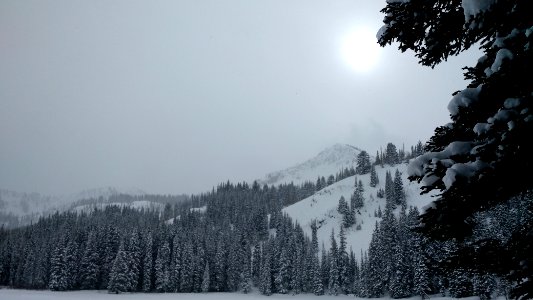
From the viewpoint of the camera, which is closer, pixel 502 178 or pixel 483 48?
pixel 502 178

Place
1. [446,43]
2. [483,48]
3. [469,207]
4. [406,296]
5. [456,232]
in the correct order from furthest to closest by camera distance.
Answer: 1. [406,296]
2. [446,43]
3. [483,48]
4. [456,232]
5. [469,207]

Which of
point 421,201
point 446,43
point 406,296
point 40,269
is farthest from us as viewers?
point 421,201

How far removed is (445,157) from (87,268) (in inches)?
4186

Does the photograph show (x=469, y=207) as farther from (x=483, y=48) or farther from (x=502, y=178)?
(x=483, y=48)

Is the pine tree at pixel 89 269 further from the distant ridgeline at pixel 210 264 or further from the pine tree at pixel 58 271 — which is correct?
the pine tree at pixel 58 271

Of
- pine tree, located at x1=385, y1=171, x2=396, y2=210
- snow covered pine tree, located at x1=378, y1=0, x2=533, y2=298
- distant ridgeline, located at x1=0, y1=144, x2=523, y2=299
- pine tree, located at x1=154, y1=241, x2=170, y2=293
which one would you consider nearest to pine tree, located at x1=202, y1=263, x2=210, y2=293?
distant ridgeline, located at x1=0, y1=144, x2=523, y2=299

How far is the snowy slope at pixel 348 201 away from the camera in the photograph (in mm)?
135000

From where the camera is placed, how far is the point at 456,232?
13.7 ft

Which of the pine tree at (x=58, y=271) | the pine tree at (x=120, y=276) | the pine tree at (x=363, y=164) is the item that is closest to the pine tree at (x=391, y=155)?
the pine tree at (x=363, y=164)

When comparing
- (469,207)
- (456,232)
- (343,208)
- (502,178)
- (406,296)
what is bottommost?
(406,296)

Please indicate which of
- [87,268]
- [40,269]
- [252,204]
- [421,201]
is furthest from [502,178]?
[252,204]

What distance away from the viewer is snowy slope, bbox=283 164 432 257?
135000 millimetres

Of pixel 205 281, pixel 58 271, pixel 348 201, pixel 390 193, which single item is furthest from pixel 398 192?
pixel 58 271

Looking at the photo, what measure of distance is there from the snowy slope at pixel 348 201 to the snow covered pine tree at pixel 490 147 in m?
122
